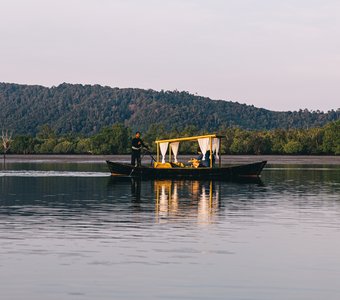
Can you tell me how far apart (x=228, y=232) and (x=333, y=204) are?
12.8 meters

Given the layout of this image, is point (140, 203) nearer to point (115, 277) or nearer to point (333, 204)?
point (333, 204)

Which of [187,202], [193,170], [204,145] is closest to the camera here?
[187,202]

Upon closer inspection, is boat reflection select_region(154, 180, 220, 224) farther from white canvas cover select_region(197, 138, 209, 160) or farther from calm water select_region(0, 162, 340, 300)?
white canvas cover select_region(197, 138, 209, 160)

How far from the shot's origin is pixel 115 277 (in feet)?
57.8

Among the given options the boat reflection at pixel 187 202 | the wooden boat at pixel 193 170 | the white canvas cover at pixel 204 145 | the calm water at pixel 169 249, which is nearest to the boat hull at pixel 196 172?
the wooden boat at pixel 193 170

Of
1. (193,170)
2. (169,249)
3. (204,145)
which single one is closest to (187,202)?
(169,249)

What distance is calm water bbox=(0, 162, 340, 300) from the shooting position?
1655cm

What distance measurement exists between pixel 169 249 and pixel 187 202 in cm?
1686

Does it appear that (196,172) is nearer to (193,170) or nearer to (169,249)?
(193,170)

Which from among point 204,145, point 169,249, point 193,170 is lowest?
point 169,249

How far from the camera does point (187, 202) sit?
3850 centimetres

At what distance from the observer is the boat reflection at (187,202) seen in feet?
103

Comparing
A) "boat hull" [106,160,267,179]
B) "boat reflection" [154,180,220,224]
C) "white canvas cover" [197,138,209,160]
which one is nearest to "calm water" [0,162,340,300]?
"boat reflection" [154,180,220,224]

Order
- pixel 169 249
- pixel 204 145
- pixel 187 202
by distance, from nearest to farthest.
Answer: pixel 169 249, pixel 187 202, pixel 204 145
